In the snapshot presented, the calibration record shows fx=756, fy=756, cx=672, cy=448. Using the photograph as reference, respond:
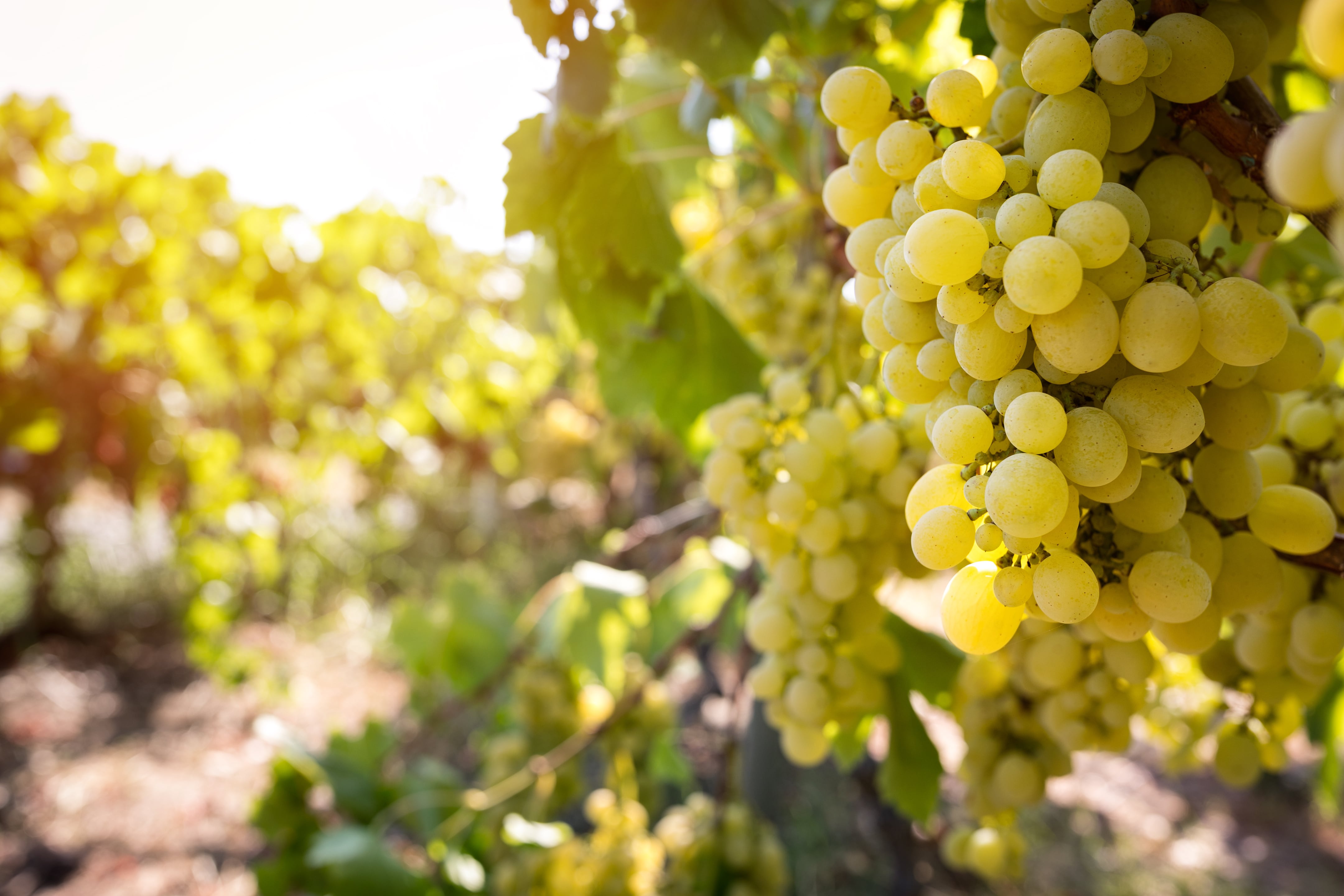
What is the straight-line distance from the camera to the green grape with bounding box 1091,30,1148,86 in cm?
24

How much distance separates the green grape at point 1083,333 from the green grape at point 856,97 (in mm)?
106

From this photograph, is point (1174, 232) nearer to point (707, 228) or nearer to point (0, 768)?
point (707, 228)

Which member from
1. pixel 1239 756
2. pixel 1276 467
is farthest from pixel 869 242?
pixel 1239 756

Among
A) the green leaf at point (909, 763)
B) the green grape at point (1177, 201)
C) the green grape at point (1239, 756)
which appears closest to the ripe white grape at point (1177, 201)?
the green grape at point (1177, 201)

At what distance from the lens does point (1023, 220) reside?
232 millimetres

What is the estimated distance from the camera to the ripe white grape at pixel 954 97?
262 millimetres

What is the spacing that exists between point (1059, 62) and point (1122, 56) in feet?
0.06

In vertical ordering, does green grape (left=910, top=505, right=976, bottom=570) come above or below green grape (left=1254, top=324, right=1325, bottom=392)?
above

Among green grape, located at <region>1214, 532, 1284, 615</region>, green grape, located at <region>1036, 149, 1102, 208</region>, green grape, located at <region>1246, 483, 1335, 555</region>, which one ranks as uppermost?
green grape, located at <region>1036, 149, 1102, 208</region>

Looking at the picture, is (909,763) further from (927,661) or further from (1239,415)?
(1239,415)

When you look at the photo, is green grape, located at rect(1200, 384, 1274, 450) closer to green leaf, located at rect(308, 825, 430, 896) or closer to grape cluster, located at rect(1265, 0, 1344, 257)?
grape cluster, located at rect(1265, 0, 1344, 257)

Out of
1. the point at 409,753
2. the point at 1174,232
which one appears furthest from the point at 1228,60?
the point at 409,753

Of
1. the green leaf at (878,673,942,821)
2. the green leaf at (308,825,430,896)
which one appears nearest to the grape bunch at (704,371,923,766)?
the green leaf at (878,673,942,821)

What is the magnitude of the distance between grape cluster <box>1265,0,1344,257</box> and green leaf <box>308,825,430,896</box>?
2.81 feet
